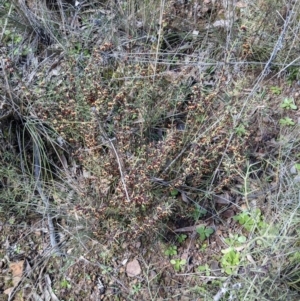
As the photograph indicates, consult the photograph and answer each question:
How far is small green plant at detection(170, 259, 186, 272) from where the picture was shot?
199cm

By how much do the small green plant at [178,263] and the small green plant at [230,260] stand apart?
20 centimetres

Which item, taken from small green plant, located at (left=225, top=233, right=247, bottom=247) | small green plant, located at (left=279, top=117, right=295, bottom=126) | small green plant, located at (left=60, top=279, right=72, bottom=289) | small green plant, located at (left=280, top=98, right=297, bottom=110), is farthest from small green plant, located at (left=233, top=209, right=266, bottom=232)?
small green plant, located at (left=60, top=279, right=72, bottom=289)

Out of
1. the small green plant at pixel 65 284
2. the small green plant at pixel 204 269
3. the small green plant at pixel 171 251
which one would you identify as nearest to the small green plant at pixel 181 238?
the small green plant at pixel 171 251

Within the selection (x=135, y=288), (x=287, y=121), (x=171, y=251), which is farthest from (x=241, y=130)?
(x=135, y=288)

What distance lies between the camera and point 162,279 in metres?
1.97

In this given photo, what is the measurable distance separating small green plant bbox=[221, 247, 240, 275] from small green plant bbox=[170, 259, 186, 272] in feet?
0.65

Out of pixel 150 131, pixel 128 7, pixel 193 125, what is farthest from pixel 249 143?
pixel 128 7

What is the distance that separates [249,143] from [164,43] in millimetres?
919

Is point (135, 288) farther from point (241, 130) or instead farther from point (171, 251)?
point (241, 130)

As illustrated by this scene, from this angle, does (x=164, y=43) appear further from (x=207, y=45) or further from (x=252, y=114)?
(x=252, y=114)

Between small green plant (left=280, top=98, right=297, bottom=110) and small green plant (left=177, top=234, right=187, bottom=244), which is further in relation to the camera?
small green plant (left=280, top=98, right=297, bottom=110)

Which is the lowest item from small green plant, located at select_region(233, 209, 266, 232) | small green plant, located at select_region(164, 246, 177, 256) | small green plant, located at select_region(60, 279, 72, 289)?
small green plant, located at select_region(60, 279, 72, 289)

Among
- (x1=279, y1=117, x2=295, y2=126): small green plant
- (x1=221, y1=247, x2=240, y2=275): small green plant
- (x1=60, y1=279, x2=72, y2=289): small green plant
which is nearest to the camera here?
(x1=221, y1=247, x2=240, y2=275): small green plant

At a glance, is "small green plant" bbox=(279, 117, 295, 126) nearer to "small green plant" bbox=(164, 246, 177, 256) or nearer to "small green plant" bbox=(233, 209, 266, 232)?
"small green plant" bbox=(233, 209, 266, 232)
